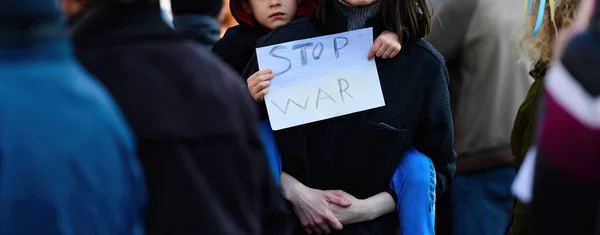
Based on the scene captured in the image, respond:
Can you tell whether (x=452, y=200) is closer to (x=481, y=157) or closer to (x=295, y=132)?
(x=481, y=157)

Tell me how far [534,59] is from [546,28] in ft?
0.53

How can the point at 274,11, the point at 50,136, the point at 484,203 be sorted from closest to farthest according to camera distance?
the point at 50,136 < the point at 274,11 < the point at 484,203

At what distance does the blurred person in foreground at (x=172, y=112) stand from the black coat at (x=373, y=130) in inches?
44.1

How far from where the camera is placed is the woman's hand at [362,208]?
10.1 feet

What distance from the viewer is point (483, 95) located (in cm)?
443

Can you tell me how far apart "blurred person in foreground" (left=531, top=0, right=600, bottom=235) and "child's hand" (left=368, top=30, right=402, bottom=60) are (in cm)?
119

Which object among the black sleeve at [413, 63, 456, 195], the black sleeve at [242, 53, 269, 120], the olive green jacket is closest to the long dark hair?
the black sleeve at [413, 63, 456, 195]

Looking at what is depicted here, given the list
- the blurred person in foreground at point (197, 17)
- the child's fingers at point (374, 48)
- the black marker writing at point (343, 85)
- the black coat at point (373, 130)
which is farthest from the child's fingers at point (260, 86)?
the blurred person in foreground at point (197, 17)

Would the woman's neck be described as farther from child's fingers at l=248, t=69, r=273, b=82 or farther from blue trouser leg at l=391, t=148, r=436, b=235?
blue trouser leg at l=391, t=148, r=436, b=235

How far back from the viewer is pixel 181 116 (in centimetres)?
182

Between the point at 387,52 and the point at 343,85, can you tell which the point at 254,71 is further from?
the point at 387,52

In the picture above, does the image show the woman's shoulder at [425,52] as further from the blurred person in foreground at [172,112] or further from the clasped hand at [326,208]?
the blurred person in foreground at [172,112]

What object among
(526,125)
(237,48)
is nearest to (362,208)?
(237,48)

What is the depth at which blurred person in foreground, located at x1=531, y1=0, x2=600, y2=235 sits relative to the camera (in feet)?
5.82
